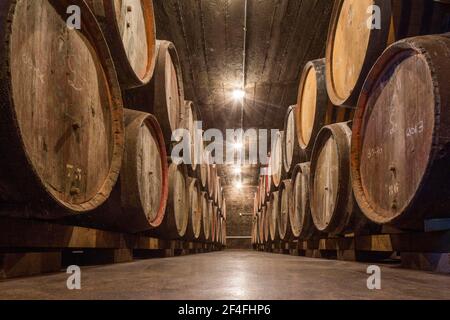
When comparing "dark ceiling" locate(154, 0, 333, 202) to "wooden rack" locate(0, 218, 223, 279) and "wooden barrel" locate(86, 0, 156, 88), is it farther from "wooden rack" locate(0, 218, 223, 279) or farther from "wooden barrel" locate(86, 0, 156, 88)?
"wooden rack" locate(0, 218, 223, 279)

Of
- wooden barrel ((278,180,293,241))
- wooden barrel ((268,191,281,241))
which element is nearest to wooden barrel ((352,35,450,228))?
wooden barrel ((278,180,293,241))

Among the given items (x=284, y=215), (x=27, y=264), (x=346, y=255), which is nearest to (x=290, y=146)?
(x=284, y=215)

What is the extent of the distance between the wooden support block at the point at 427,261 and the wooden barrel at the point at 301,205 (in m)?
2.06

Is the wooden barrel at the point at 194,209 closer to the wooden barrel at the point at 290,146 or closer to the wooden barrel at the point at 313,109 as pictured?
the wooden barrel at the point at 290,146

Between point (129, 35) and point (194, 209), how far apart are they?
3.72 metres

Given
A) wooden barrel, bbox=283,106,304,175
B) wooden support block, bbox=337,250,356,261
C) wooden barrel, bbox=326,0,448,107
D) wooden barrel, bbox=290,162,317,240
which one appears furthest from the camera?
wooden barrel, bbox=283,106,304,175

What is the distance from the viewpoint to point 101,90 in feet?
8.15

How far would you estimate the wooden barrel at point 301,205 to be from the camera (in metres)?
4.81

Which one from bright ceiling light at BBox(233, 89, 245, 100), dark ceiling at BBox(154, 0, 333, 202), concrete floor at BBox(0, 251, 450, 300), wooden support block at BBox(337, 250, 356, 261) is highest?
dark ceiling at BBox(154, 0, 333, 202)

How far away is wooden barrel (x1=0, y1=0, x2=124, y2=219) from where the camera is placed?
153 centimetres

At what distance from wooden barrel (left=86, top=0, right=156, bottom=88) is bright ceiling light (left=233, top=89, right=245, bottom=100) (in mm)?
5256

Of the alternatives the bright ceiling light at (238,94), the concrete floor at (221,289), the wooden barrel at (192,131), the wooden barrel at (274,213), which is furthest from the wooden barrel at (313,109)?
the bright ceiling light at (238,94)

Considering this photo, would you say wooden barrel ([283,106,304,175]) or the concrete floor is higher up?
wooden barrel ([283,106,304,175])

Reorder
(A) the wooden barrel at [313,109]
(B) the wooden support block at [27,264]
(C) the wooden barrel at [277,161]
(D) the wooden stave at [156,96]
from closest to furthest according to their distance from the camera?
1. (B) the wooden support block at [27,264]
2. (D) the wooden stave at [156,96]
3. (A) the wooden barrel at [313,109]
4. (C) the wooden barrel at [277,161]
